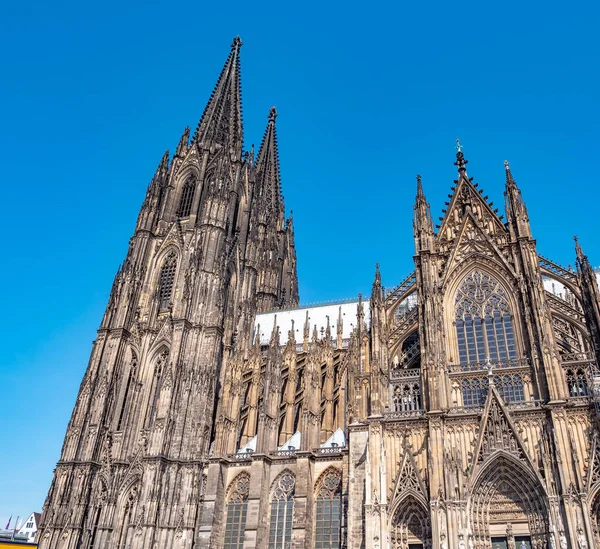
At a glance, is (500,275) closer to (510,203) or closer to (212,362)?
(510,203)

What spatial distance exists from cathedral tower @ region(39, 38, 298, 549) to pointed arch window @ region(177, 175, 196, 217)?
119 mm

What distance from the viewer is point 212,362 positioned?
40469 mm

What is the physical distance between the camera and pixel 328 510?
32594mm

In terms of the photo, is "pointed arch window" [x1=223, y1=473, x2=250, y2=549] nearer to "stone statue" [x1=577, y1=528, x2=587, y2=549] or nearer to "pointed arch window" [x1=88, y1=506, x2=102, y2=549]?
"pointed arch window" [x1=88, y1=506, x2=102, y2=549]

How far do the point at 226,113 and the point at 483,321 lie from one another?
124ft

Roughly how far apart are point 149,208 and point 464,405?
3304 centimetres

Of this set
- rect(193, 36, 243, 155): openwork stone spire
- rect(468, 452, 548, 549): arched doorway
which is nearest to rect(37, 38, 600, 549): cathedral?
rect(468, 452, 548, 549): arched doorway

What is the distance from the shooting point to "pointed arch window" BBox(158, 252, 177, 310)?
1805 inches

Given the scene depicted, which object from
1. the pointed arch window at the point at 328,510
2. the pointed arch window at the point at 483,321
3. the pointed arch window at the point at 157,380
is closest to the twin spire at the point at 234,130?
the pointed arch window at the point at 157,380

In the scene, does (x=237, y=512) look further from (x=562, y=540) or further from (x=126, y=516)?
(x=562, y=540)

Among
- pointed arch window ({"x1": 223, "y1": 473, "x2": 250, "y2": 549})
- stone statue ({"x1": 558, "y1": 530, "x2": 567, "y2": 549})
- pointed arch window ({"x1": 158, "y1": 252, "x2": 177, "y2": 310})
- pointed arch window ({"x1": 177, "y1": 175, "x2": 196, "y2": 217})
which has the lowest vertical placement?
stone statue ({"x1": 558, "y1": 530, "x2": 567, "y2": 549})

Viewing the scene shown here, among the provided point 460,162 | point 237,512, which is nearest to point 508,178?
point 460,162

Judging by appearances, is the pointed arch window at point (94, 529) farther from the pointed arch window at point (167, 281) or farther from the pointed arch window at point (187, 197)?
the pointed arch window at point (187, 197)

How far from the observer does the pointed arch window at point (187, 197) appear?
167 ft
